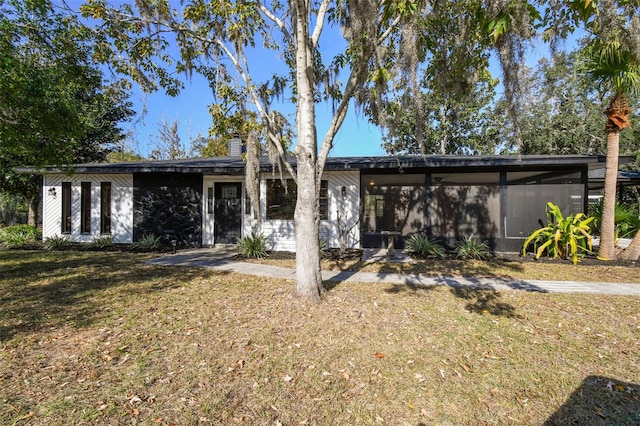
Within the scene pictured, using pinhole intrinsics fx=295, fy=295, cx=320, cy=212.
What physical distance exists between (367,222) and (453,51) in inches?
219

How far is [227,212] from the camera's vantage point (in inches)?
381

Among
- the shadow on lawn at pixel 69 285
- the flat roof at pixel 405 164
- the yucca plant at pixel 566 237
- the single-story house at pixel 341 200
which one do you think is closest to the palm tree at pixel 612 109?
the yucca plant at pixel 566 237

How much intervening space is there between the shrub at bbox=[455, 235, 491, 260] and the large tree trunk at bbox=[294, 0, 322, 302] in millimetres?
5304

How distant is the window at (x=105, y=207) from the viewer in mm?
9891

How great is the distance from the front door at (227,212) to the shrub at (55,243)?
15.4 ft

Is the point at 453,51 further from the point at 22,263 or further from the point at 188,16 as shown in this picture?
the point at 22,263

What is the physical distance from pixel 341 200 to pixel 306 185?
5.12 metres

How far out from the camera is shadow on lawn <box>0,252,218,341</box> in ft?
12.0

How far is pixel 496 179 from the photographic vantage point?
8570mm

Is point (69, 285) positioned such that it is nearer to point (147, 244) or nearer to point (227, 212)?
point (147, 244)

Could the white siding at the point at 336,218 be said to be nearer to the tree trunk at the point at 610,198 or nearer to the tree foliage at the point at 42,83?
the tree foliage at the point at 42,83

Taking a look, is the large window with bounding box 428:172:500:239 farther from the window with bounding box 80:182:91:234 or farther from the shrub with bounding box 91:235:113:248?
the window with bounding box 80:182:91:234

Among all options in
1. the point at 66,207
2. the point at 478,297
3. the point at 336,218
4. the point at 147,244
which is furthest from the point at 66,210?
the point at 478,297

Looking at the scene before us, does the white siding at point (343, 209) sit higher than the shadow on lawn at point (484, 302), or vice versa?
the white siding at point (343, 209)
